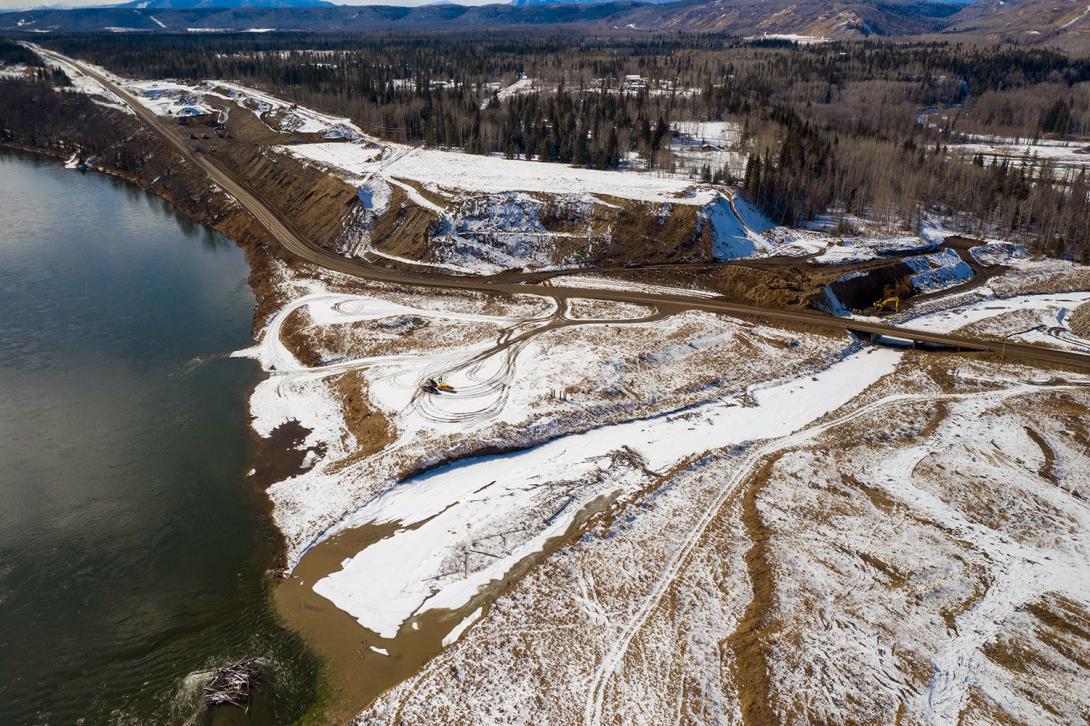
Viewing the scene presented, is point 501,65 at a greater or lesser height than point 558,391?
greater

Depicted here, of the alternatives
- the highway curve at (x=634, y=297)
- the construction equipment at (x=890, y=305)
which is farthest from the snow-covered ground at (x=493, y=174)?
the construction equipment at (x=890, y=305)

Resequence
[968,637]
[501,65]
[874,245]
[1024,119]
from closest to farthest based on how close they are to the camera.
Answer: [968,637], [874,245], [1024,119], [501,65]

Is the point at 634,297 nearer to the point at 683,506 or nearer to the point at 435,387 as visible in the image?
the point at 435,387

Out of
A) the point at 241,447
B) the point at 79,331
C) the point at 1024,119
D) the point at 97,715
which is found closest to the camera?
the point at 97,715

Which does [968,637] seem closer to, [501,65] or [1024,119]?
[1024,119]

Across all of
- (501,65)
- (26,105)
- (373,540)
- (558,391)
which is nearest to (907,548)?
(558,391)

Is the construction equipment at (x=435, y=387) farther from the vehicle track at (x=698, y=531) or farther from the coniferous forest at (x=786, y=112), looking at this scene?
the coniferous forest at (x=786, y=112)

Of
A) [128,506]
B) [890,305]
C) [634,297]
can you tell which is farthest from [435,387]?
[890,305]
